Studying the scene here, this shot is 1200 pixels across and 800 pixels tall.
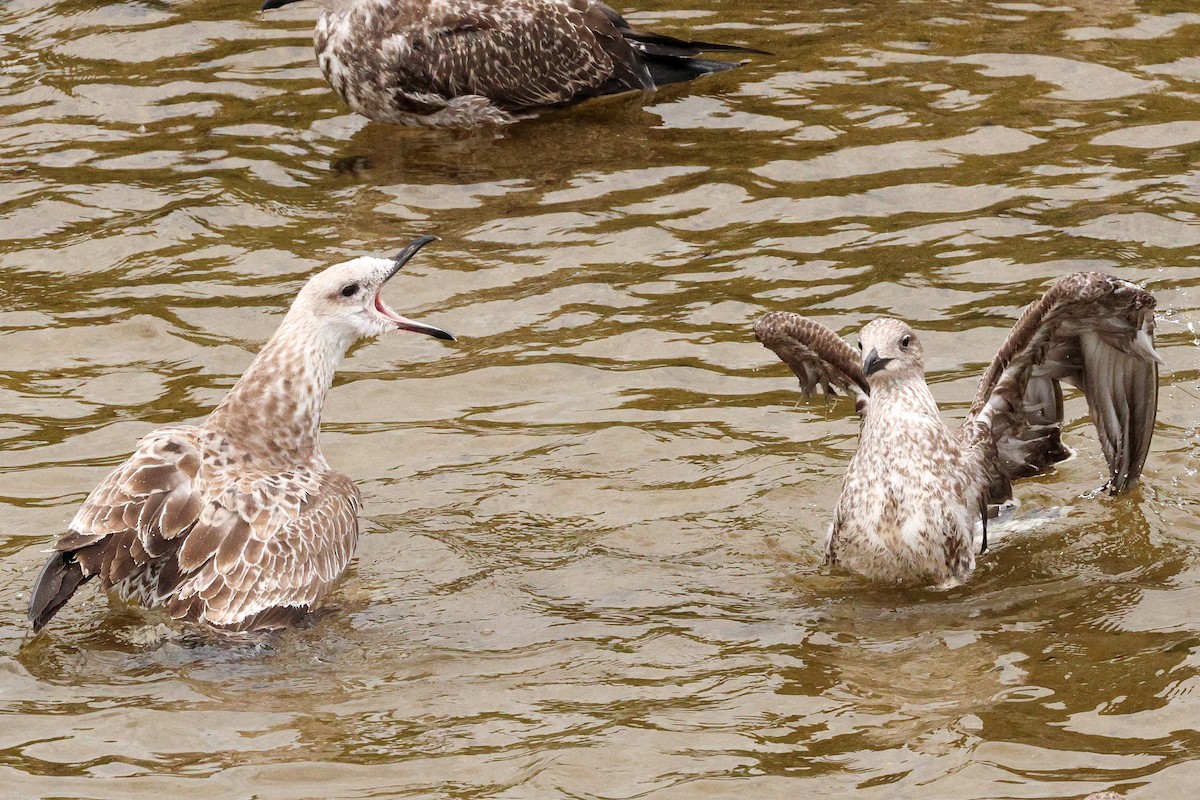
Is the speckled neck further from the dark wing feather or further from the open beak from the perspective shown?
the dark wing feather

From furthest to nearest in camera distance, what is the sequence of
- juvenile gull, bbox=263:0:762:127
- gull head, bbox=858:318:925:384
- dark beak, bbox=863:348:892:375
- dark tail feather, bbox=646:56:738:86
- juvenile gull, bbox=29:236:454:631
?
dark tail feather, bbox=646:56:738:86
juvenile gull, bbox=263:0:762:127
gull head, bbox=858:318:925:384
dark beak, bbox=863:348:892:375
juvenile gull, bbox=29:236:454:631

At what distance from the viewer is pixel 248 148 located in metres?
11.9

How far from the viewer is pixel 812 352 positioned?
8.11m

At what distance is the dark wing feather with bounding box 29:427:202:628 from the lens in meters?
6.76

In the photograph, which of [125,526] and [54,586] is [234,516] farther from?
[54,586]

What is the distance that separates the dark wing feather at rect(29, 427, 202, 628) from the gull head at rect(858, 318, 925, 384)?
9.57ft

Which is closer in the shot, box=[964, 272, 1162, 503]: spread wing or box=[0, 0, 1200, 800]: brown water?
box=[0, 0, 1200, 800]: brown water

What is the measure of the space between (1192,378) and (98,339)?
18.6ft

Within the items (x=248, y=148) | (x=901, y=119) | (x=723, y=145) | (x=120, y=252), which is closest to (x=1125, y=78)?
(x=901, y=119)

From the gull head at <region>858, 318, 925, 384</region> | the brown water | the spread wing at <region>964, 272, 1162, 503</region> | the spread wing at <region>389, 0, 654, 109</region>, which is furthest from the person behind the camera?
the spread wing at <region>389, 0, 654, 109</region>

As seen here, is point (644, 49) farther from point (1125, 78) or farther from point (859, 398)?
point (859, 398)

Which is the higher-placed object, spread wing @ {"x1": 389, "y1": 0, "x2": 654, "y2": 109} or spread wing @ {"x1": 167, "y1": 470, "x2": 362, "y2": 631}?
spread wing @ {"x1": 389, "y1": 0, "x2": 654, "y2": 109}

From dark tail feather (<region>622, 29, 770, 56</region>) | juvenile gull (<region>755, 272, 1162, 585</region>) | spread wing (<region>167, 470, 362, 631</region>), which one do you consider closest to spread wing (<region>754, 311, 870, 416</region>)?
juvenile gull (<region>755, 272, 1162, 585</region>)

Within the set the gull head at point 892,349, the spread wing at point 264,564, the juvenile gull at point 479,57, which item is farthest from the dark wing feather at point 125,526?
the juvenile gull at point 479,57
